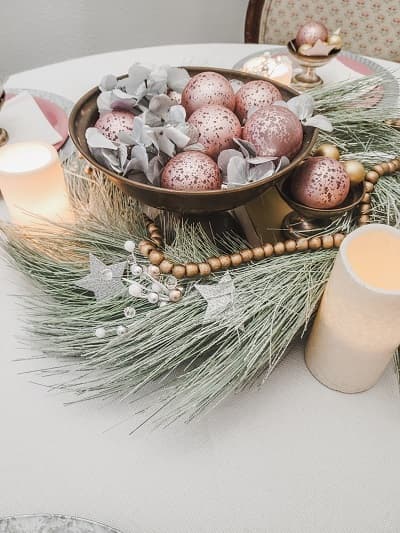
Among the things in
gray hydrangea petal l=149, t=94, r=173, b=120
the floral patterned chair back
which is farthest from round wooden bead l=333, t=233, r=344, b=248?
the floral patterned chair back

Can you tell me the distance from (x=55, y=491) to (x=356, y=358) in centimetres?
26

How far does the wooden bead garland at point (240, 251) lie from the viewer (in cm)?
44

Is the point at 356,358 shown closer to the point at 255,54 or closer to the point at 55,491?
the point at 55,491

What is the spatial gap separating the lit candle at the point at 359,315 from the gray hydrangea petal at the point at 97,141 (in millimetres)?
227

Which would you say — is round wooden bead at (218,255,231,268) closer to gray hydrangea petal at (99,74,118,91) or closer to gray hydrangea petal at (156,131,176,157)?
gray hydrangea petal at (156,131,176,157)

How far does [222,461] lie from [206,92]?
14.2 inches

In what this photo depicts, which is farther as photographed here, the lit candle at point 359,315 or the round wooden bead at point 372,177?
the round wooden bead at point 372,177

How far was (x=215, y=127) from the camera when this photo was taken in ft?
1.55

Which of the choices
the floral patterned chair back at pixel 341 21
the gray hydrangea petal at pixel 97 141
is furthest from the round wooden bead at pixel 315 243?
the floral patterned chair back at pixel 341 21

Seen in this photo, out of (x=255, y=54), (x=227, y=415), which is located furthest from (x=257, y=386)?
(x=255, y=54)

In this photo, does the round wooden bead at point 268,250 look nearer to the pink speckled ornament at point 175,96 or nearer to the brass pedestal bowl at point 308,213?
the brass pedestal bowl at point 308,213

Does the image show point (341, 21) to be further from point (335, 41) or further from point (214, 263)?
point (214, 263)

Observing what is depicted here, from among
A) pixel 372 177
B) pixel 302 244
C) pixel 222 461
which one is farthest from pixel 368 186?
pixel 222 461

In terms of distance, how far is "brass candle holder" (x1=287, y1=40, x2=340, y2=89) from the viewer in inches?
32.2
